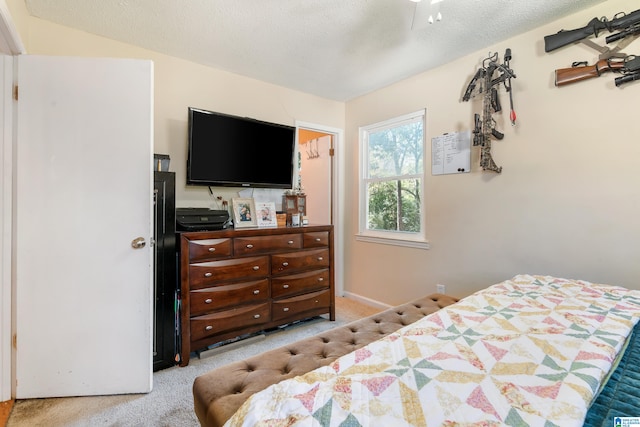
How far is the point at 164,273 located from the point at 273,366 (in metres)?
1.29

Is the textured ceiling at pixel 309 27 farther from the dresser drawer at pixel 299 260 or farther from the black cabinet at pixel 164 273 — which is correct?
the dresser drawer at pixel 299 260

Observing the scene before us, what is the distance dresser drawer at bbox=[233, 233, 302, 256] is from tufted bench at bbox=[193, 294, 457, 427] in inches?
46.1

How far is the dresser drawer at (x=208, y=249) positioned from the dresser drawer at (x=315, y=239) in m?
0.77

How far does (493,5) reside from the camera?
1920 millimetres

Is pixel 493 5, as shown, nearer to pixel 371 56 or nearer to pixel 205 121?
pixel 371 56

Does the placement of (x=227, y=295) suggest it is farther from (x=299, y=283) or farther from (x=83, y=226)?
(x=83, y=226)

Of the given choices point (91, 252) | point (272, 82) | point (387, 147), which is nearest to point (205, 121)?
point (272, 82)

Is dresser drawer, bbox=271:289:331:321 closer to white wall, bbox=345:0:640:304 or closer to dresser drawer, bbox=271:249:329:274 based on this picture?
dresser drawer, bbox=271:249:329:274

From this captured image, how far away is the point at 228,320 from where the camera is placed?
233 cm

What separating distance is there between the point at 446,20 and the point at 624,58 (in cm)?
111

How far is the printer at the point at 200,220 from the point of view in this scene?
2.26m

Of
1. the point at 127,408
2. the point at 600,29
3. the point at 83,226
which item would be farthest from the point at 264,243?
the point at 600,29

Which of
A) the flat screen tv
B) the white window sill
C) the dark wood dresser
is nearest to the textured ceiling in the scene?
the flat screen tv

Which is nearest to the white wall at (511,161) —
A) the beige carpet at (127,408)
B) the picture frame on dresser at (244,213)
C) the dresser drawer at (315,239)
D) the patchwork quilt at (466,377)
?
the picture frame on dresser at (244,213)
